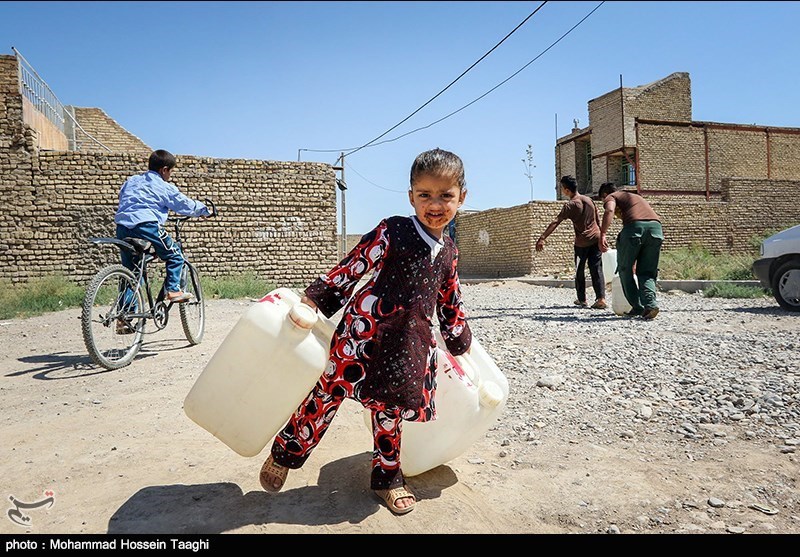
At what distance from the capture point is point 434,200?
6.42 feet

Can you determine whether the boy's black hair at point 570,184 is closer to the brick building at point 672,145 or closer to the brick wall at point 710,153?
the brick building at point 672,145

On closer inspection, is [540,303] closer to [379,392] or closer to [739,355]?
[739,355]

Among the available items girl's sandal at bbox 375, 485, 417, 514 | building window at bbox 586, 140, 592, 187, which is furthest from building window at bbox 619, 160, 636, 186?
girl's sandal at bbox 375, 485, 417, 514

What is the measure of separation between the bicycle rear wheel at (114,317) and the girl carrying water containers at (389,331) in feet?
8.48

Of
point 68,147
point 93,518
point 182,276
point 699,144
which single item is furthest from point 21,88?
point 699,144

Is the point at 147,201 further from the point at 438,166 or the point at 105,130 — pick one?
the point at 105,130

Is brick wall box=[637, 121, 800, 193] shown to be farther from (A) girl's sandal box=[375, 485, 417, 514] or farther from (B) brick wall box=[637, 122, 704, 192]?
(A) girl's sandal box=[375, 485, 417, 514]

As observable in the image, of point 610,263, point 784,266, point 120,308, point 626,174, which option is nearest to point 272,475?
point 120,308

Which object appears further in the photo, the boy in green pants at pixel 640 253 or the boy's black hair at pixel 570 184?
the boy's black hair at pixel 570 184

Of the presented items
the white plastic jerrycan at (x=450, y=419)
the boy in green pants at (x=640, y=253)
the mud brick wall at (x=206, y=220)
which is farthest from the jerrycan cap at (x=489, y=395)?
the mud brick wall at (x=206, y=220)

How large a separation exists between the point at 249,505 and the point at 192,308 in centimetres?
381

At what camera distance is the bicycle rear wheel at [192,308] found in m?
4.89

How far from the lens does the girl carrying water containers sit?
1851 mm

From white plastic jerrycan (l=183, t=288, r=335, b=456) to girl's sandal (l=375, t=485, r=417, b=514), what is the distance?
17.0 inches
